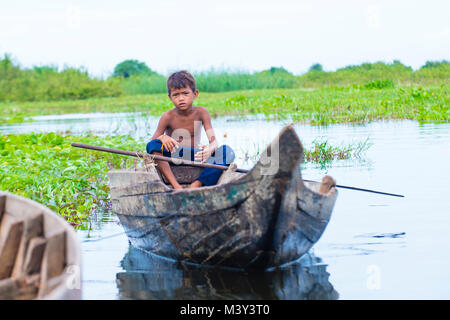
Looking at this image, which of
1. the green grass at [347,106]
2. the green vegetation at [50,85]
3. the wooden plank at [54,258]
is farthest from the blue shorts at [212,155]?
the green vegetation at [50,85]

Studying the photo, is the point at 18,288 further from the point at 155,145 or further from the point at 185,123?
the point at 185,123

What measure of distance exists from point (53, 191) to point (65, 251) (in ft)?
8.95

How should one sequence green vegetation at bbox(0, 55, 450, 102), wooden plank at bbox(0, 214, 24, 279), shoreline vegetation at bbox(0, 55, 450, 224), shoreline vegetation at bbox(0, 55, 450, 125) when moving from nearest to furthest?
wooden plank at bbox(0, 214, 24, 279)
shoreline vegetation at bbox(0, 55, 450, 224)
shoreline vegetation at bbox(0, 55, 450, 125)
green vegetation at bbox(0, 55, 450, 102)

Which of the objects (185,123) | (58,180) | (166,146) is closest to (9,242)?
(166,146)

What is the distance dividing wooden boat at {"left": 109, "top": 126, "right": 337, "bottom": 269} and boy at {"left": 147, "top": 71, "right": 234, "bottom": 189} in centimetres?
43

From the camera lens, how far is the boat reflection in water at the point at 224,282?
3.72 metres

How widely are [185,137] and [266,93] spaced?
53.6 feet

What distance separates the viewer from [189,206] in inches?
152

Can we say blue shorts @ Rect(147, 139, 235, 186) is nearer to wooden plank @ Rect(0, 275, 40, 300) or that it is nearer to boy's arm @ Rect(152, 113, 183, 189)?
boy's arm @ Rect(152, 113, 183, 189)

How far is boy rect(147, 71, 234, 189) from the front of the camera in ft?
16.0

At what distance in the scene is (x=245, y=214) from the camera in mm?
3633

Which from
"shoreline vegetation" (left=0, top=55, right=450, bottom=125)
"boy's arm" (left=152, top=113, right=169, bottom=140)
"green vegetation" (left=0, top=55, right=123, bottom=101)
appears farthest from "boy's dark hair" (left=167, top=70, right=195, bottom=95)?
"green vegetation" (left=0, top=55, right=123, bottom=101)

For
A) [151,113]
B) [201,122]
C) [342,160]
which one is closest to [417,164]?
[342,160]
